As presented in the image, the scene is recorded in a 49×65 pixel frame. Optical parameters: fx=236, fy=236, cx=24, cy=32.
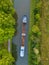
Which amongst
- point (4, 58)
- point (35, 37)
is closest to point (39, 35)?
point (35, 37)

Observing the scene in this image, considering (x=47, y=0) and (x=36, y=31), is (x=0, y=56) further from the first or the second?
(x=47, y=0)

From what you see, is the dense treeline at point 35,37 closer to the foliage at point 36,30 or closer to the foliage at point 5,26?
the foliage at point 36,30

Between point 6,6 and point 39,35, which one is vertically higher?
point 6,6

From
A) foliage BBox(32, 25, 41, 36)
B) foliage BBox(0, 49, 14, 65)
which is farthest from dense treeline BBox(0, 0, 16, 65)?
foliage BBox(32, 25, 41, 36)

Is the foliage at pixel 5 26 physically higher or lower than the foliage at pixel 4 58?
higher

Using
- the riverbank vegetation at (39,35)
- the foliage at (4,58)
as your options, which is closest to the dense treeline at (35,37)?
the riverbank vegetation at (39,35)

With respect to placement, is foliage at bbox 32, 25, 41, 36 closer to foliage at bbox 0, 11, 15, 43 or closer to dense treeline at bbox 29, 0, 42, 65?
dense treeline at bbox 29, 0, 42, 65

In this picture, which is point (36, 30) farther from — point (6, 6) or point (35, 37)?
point (6, 6)

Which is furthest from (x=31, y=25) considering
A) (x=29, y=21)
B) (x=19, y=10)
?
(x=19, y=10)

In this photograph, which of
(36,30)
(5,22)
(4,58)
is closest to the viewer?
(5,22)

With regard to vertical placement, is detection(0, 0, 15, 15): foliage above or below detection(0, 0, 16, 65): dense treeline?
above

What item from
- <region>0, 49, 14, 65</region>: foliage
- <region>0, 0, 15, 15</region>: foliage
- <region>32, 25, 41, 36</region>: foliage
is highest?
<region>0, 0, 15, 15</region>: foliage
